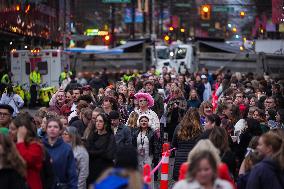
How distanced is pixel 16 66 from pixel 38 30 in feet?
15.6

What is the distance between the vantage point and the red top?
10.8 metres

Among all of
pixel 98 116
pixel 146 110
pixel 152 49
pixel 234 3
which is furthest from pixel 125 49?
pixel 98 116

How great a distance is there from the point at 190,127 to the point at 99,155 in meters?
2.53

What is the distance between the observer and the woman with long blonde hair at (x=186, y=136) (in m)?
14.7

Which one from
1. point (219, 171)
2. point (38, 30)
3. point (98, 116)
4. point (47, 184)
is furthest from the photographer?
point (38, 30)

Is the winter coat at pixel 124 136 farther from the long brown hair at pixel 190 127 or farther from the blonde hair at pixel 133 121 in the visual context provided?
the blonde hair at pixel 133 121

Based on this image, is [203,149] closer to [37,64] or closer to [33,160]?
[33,160]

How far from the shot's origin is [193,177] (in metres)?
8.67

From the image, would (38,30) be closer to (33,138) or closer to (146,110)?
(146,110)

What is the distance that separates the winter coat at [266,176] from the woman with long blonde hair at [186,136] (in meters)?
4.08

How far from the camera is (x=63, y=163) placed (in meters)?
11.7

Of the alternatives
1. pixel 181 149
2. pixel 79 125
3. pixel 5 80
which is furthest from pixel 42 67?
pixel 181 149

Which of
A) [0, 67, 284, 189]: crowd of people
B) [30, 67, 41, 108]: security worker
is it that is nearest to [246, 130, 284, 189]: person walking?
[0, 67, 284, 189]: crowd of people

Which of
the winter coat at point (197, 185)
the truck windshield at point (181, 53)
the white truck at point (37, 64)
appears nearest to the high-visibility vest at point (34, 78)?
the white truck at point (37, 64)
